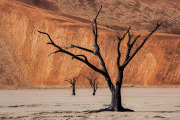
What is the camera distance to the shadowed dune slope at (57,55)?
76.5 meters

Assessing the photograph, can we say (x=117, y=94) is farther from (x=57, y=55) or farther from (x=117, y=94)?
(x=57, y=55)

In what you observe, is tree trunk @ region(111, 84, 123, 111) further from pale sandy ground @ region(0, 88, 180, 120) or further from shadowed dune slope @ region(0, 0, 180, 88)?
shadowed dune slope @ region(0, 0, 180, 88)

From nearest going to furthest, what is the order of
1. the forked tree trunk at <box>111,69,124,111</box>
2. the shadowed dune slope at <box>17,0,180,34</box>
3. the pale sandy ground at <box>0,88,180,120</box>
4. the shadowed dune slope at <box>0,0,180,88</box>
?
1. the pale sandy ground at <box>0,88,180,120</box>
2. the forked tree trunk at <box>111,69,124,111</box>
3. the shadowed dune slope at <box>0,0,180,88</box>
4. the shadowed dune slope at <box>17,0,180,34</box>

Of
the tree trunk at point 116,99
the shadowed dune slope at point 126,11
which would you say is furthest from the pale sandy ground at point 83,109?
the shadowed dune slope at point 126,11

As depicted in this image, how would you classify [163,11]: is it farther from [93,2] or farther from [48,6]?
[48,6]

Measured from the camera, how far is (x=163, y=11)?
144 metres

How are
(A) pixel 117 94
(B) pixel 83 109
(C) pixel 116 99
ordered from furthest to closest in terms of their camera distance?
(B) pixel 83 109 < (C) pixel 116 99 < (A) pixel 117 94

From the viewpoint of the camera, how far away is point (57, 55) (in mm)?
83875

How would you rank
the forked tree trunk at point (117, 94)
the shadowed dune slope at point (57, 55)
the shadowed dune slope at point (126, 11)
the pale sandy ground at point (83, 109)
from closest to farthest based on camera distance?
1. the pale sandy ground at point (83, 109)
2. the forked tree trunk at point (117, 94)
3. the shadowed dune slope at point (57, 55)
4. the shadowed dune slope at point (126, 11)

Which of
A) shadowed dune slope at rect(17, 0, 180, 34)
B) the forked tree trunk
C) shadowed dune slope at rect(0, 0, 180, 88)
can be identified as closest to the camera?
the forked tree trunk

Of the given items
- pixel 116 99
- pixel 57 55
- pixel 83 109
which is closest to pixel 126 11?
pixel 57 55

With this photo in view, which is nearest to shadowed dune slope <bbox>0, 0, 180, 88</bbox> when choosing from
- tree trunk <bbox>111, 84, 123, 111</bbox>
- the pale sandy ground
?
the pale sandy ground

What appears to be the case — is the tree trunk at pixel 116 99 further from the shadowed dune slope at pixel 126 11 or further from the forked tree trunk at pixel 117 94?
the shadowed dune slope at pixel 126 11

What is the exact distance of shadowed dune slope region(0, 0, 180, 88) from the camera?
3012 inches
